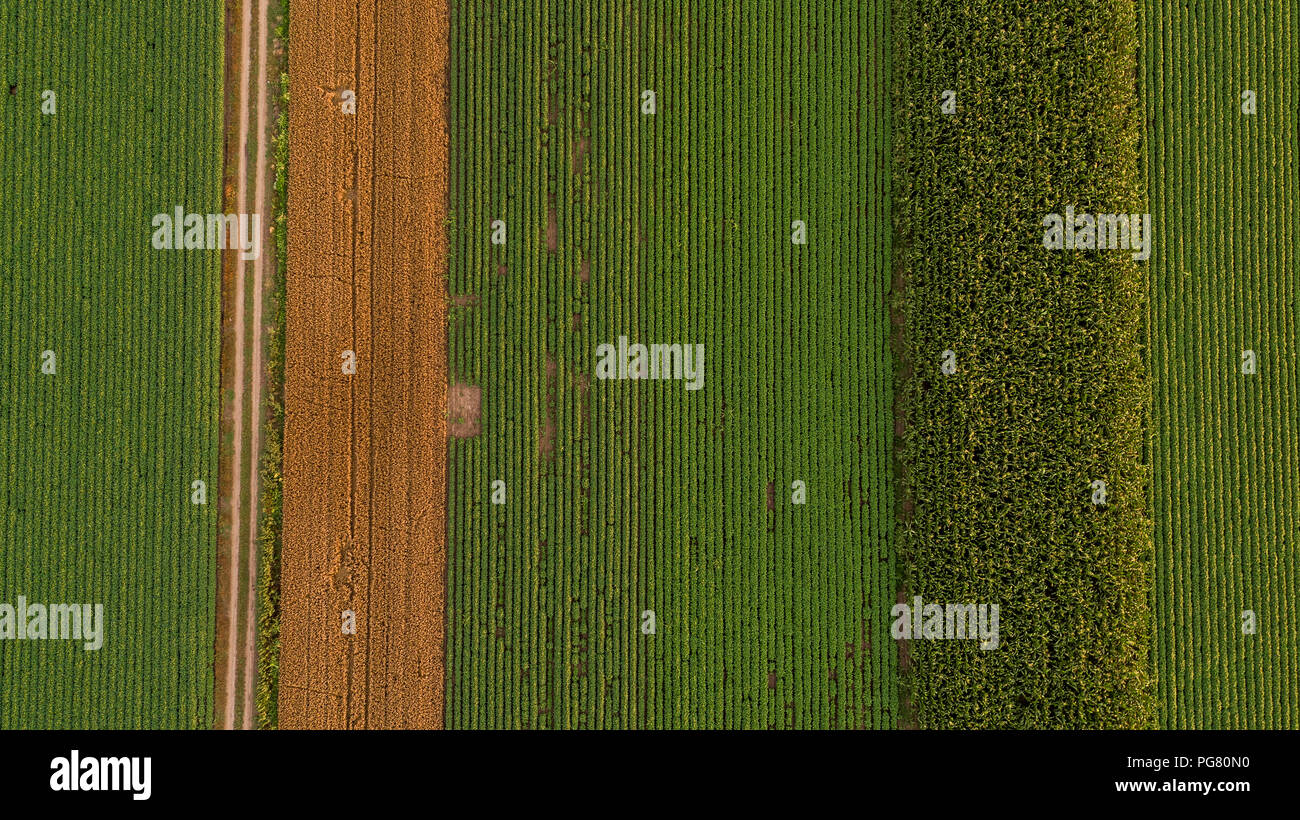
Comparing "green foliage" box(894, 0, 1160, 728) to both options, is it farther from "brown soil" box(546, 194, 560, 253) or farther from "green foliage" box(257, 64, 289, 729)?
"green foliage" box(257, 64, 289, 729)

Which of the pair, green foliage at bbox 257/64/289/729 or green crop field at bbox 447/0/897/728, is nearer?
green foliage at bbox 257/64/289/729

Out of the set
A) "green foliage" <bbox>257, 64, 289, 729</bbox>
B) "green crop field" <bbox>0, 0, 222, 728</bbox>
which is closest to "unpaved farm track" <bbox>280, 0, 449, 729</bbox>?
"green foliage" <bbox>257, 64, 289, 729</bbox>

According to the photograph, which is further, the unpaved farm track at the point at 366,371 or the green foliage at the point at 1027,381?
the unpaved farm track at the point at 366,371

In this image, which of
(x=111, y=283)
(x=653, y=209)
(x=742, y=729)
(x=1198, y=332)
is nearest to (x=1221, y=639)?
(x=1198, y=332)

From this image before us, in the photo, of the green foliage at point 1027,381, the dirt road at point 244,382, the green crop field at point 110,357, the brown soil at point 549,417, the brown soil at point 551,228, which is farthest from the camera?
the brown soil at point 551,228

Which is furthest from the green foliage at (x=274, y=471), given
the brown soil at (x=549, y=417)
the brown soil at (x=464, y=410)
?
the brown soil at (x=549, y=417)

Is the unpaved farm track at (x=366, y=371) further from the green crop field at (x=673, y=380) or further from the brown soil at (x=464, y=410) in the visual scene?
the green crop field at (x=673, y=380)

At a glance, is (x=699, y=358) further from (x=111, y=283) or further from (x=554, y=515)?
(x=111, y=283)
